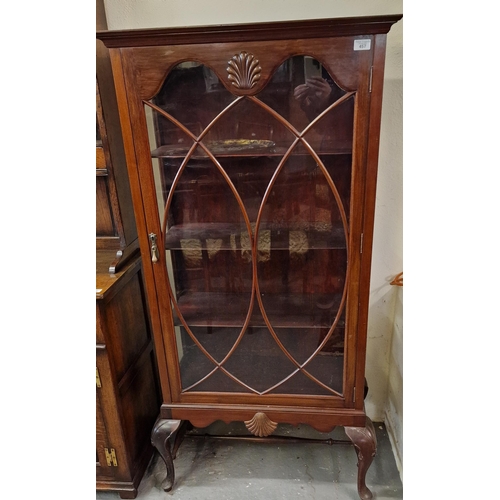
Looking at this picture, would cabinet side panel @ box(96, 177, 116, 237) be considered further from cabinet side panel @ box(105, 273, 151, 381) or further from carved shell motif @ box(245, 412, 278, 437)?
carved shell motif @ box(245, 412, 278, 437)

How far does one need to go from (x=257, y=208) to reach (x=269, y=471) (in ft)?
2.70

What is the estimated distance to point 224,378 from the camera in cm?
106

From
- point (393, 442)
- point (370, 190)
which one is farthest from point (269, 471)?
point (370, 190)

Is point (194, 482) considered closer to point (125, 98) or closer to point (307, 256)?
point (307, 256)

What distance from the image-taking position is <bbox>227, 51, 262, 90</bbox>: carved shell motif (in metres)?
0.80

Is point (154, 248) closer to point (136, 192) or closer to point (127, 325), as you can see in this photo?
point (136, 192)

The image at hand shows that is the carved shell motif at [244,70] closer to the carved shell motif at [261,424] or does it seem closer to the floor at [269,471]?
the carved shell motif at [261,424]

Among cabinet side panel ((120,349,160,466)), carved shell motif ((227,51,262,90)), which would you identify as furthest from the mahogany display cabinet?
cabinet side panel ((120,349,160,466))

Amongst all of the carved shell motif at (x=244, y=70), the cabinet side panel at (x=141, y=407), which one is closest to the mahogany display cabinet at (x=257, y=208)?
the carved shell motif at (x=244, y=70)

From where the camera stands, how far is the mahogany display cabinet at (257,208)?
2.64ft

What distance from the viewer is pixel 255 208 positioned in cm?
94

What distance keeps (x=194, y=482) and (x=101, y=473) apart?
10.7 inches

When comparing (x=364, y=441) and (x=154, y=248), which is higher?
(x=154, y=248)

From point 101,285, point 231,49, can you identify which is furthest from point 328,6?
point 101,285
